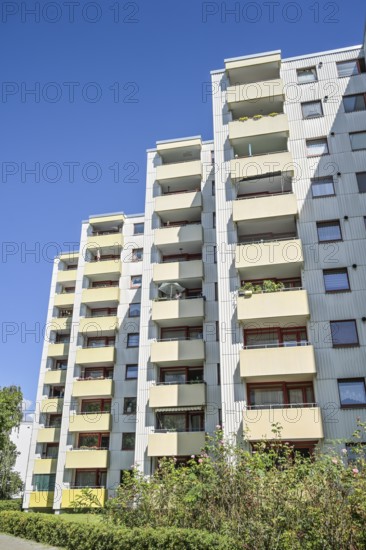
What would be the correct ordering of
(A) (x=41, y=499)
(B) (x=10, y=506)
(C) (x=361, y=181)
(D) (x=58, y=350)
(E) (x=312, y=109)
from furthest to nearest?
(D) (x=58, y=350)
(A) (x=41, y=499)
(B) (x=10, y=506)
(E) (x=312, y=109)
(C) (x=361, y=181)

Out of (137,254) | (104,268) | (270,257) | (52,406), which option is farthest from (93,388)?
(270,257)

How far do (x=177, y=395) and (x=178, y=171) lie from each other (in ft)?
54.1

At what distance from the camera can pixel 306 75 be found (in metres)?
31.5

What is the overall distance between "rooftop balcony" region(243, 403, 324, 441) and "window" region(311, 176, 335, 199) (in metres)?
12.8

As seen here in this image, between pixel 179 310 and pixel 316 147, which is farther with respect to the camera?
pixel 179 310

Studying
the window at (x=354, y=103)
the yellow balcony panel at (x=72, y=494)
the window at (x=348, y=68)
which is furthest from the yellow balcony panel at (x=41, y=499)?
the window at (x=348, y=68)

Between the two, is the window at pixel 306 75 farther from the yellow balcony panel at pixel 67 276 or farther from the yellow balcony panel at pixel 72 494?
the yellow balcony panel at pixel 72 494

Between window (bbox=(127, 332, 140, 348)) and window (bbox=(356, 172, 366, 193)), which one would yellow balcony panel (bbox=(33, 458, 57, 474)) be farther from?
window (bbox=(356, 172, 366, 193))

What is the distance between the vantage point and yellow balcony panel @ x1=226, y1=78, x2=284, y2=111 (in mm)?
30578

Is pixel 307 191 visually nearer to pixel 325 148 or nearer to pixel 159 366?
pixel 325 148

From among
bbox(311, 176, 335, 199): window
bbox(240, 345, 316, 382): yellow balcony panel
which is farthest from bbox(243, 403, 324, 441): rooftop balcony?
bbox(311, 176, 335, 199): window

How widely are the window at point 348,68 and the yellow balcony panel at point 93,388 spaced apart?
27466 mm

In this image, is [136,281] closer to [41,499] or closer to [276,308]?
[276,308]

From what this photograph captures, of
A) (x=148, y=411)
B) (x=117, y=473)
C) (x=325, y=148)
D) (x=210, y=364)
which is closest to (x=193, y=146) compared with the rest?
(x=325, y=148)
